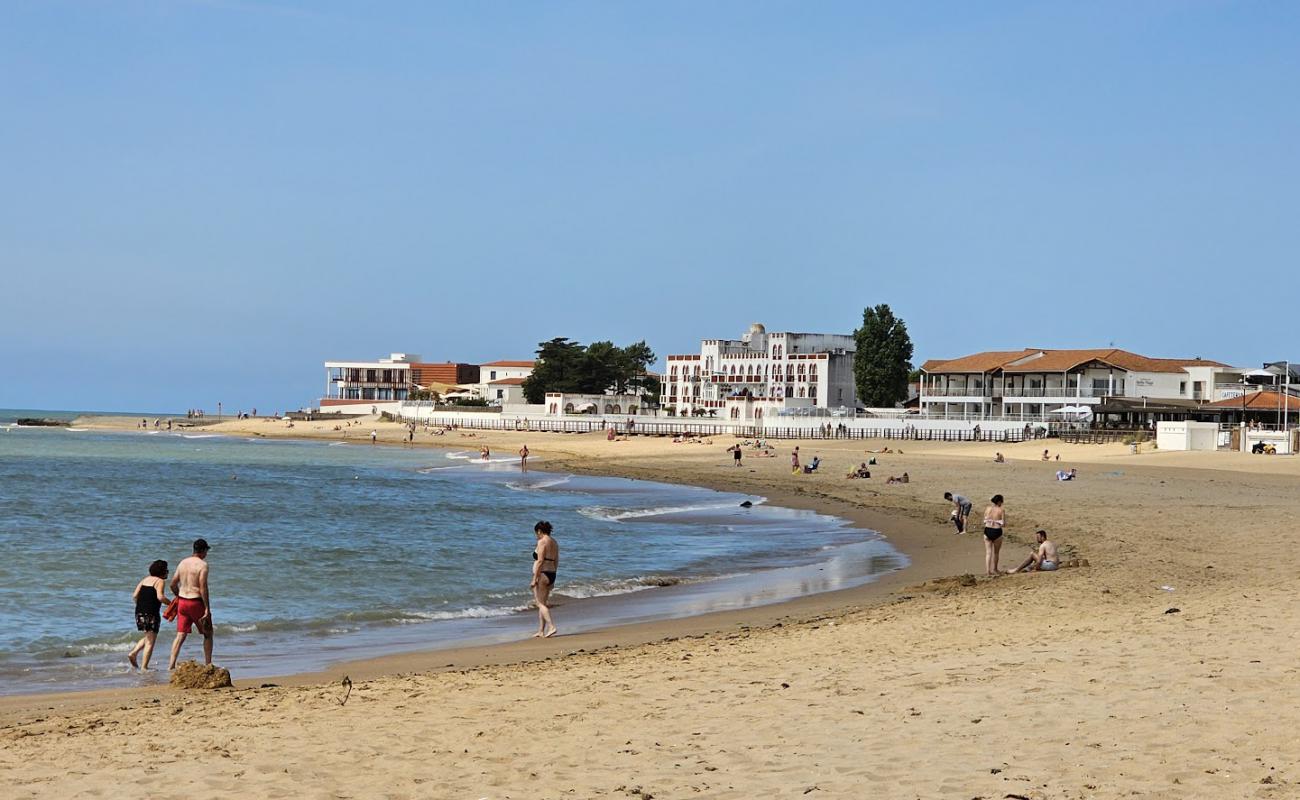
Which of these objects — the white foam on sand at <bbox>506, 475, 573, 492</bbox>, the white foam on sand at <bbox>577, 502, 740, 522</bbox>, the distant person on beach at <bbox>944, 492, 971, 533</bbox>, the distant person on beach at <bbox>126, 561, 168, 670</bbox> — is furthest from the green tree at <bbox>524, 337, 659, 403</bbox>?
the distant person on beach at <bbox>126, 561, 168, 670</bbox>

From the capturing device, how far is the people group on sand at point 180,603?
1310 centimetres

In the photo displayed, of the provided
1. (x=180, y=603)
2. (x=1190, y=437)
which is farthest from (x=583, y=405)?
(x=180, y=603)

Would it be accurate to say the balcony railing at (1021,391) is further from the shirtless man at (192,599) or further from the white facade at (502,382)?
the shirtless man at (192,599)

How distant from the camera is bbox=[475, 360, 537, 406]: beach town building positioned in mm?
133625

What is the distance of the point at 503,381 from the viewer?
452 feet

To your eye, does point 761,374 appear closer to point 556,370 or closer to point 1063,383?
point 556,370

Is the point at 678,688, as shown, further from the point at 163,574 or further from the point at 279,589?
the point at 279,589

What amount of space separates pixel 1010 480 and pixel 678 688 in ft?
115

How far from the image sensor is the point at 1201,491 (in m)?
35.3

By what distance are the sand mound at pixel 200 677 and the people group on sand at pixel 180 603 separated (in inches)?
37.8

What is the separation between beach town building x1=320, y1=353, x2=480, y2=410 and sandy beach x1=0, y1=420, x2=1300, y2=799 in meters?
140

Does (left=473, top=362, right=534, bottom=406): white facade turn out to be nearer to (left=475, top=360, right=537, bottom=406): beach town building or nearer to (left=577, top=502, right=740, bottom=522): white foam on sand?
(left=475, top=360, right=537, bottom=406): beach town building

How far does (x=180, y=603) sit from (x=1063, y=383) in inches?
3232

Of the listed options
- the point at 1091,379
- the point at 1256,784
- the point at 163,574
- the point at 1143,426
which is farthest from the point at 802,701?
the point at 1091,379
